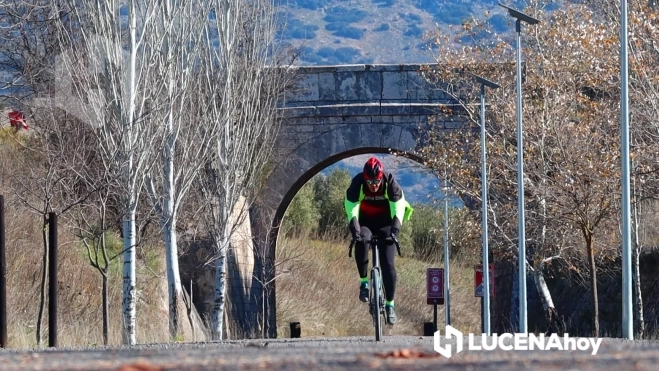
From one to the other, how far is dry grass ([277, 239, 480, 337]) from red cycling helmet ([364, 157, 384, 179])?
26.4 m

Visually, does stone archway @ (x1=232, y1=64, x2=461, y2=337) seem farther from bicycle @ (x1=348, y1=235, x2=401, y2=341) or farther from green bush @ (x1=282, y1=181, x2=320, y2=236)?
bicycle @ (x1=348, y1=235, x2=401, y2=341)

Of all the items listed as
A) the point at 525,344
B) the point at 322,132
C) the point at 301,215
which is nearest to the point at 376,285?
the point at 525,344

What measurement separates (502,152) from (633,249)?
399cm

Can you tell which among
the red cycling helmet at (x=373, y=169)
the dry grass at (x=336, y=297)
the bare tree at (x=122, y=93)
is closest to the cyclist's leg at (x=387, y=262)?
the red cycling helmet at (x=373, y=169)

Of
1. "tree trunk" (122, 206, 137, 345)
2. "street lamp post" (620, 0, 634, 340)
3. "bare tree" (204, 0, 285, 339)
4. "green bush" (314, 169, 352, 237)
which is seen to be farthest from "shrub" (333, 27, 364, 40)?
"street lamp post" (620, 0, 634, 340)

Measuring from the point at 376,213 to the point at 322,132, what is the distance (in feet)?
83.1

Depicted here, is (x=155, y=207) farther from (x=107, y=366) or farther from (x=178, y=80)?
(x=107, y=366)

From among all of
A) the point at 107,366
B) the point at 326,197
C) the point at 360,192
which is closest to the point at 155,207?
the point at 360,192

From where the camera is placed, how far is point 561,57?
99.1 feet

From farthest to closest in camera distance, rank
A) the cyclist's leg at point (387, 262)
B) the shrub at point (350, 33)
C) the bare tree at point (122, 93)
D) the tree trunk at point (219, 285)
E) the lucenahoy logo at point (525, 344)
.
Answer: the shrub at point (350, 33) → the tree trunk at point (219, 285) → the bare tree at point (122, 93) → the cyclist's leg at point (387, 262) → the lucenahoy logo at point (525, 344)

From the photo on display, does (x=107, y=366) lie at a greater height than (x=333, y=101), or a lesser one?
lesser

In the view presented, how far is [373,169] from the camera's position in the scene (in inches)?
533

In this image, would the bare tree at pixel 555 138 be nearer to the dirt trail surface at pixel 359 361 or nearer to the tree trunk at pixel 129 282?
the tree trunk at pixel 129 282

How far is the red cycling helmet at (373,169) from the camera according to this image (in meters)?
13.5
